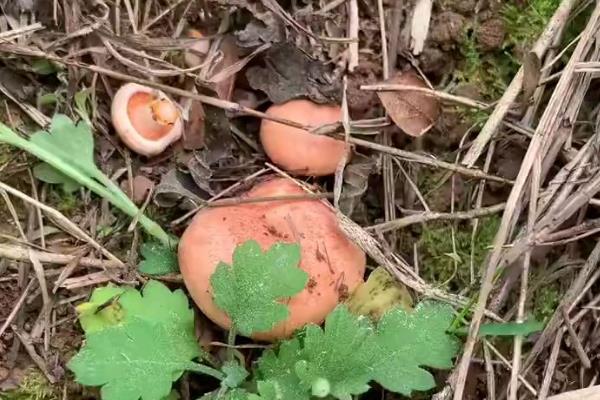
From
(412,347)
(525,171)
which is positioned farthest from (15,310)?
(525,171)

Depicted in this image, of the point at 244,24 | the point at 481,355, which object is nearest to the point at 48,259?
the point at 244,24

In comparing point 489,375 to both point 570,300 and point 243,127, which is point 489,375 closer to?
point 570,300

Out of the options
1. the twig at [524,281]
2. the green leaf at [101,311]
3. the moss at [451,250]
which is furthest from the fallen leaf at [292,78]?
the green leaf at [101,311]

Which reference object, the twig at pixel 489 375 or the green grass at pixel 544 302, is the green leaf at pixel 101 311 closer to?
the twig at pixel 489 375

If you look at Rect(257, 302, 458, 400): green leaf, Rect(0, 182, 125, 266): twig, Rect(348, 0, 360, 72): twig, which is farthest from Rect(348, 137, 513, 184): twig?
Rect(0, 182, 125, 266): twig

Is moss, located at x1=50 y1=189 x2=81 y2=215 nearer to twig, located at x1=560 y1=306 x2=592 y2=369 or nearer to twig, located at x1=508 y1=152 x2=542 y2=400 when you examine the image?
twig, located at x1=508 y1=152 x2=542 y2=400

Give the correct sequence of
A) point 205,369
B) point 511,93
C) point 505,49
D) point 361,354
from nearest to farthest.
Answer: point 361,354 < point 205,369 < point 511,93 < point 505,49

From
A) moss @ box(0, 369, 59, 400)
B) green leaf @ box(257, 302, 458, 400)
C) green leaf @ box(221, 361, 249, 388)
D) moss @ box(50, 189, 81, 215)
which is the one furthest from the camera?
moss @ box(50, 189, 81, 215)
